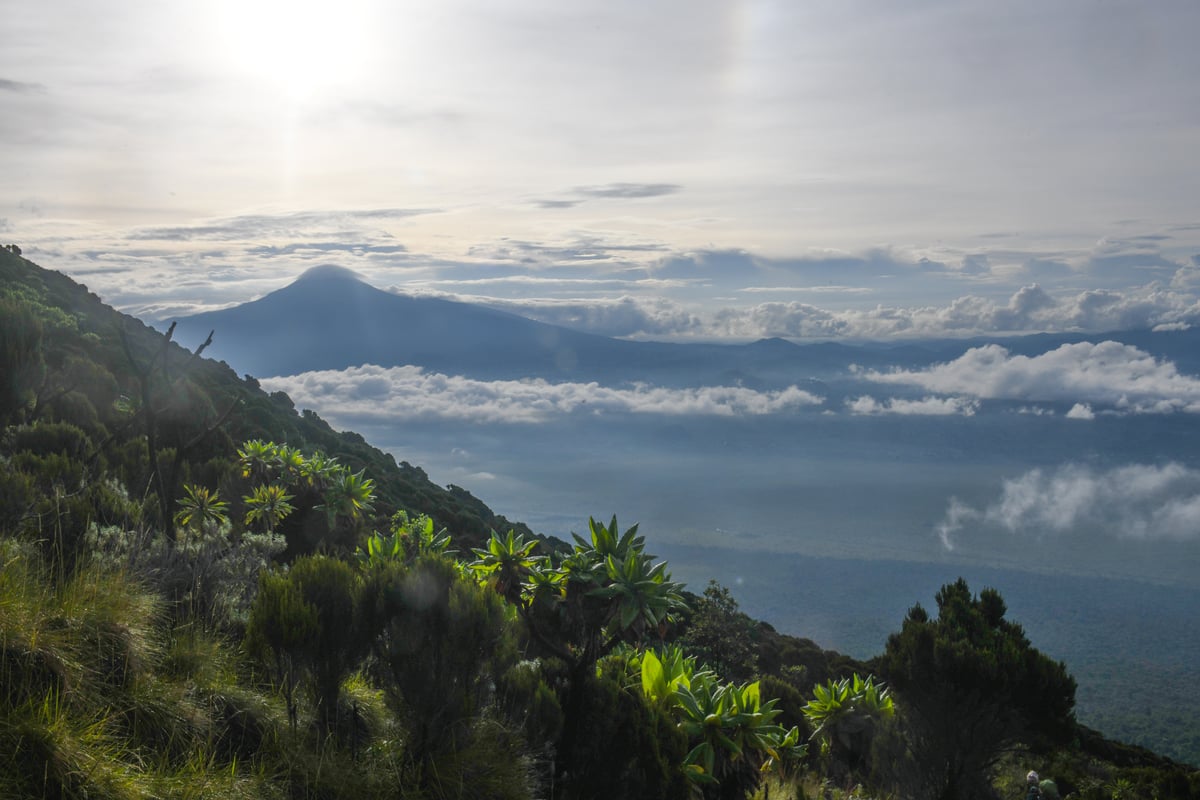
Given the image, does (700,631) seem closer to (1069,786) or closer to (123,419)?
(1069,786)

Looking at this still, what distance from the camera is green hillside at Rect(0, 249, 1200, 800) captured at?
5031 millimetres

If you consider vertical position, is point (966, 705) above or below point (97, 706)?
below

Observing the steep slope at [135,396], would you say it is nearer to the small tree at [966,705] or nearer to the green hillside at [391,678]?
the green hillside at [391,678]

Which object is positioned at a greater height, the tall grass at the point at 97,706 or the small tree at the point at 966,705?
the tall grass at the point at 97,706

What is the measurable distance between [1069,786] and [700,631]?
1076 centimetres

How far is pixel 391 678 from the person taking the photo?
20.4 ft

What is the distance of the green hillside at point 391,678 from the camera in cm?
503

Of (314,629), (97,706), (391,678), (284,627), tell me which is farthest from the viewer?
(391,678)

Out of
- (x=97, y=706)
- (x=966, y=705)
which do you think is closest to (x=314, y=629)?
(x=97, y=706)

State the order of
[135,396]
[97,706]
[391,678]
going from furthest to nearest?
[135,396] < [391,678] < [97,706]

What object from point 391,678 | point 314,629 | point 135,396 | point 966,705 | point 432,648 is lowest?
point 966,705

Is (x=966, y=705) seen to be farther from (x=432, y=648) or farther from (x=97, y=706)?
(x=97, y=706)

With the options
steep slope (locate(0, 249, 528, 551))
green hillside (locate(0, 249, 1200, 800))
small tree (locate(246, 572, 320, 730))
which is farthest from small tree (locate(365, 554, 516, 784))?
steep slope (locate(0, 249, 528, 551))

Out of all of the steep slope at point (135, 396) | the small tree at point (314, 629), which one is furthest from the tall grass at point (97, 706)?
the steep slope at point (135, 396)
